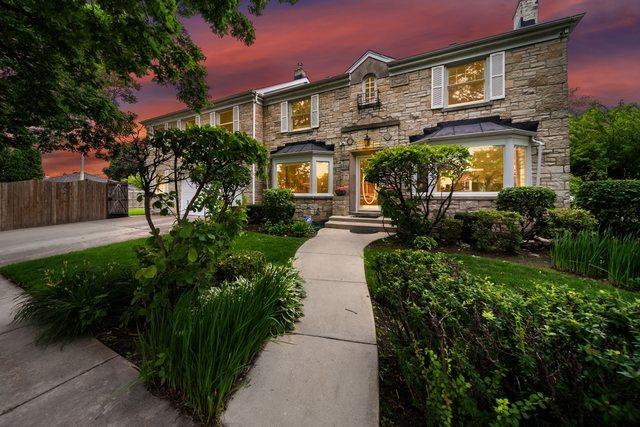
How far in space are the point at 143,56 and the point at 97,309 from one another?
9.47 feet

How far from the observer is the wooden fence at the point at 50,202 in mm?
9008

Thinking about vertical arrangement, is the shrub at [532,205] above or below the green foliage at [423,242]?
above

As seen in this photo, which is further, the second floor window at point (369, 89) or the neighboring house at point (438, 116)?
the second floor window at point (369, 89)

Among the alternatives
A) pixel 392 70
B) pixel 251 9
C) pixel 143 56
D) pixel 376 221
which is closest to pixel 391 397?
pixel 143 56

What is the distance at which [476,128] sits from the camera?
796 centimetres

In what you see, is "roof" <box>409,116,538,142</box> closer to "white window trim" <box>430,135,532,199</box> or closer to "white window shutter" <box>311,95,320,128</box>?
"white window trim" <box>430,135,532,199</box>

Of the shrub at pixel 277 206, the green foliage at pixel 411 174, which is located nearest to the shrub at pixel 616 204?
the green foliage at pixel 411 174

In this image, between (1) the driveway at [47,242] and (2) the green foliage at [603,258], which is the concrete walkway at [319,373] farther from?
(1) the driveway at [47,242]

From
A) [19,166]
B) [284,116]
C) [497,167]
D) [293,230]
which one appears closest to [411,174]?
[293,230]

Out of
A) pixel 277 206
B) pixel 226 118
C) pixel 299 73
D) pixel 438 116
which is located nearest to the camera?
pixel 277 206

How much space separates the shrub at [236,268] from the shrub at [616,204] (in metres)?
7.37

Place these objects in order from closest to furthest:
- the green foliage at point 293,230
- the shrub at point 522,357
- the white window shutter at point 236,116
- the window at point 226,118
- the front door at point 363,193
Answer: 1. the shrub at point 522,357
2. the green foliage at point 293,230
3. the front door at point 363,193
4. the white window shutter at point 236,116
5. the window at point 226,118

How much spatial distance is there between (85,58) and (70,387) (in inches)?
166

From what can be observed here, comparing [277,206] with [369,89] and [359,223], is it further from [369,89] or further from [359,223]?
[369,89]
